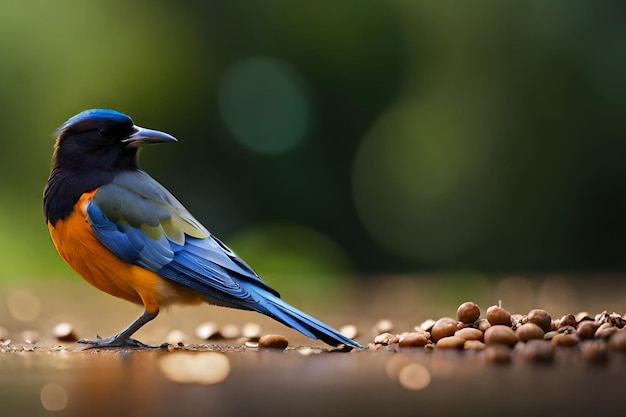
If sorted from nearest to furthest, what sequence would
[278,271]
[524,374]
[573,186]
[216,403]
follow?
1. [216,403]
2. [524,374]
3. [278,271]
4. [573,186]

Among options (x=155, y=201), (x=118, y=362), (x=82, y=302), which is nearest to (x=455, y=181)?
(x=82, y=302)

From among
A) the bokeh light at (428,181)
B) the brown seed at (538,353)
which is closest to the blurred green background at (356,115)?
the bokeh light at (428,181)

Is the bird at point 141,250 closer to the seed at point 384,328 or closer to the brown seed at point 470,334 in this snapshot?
the brown seed at point 470,334

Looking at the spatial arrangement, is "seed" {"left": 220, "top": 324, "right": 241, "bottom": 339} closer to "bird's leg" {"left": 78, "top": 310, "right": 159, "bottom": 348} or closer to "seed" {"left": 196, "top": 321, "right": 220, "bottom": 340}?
"seed" {"left": 196, "top": 321, "right": 220, "bottom": 340}

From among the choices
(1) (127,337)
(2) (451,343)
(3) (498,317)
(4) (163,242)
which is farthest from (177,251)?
(3) (498,317)

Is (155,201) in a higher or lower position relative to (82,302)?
lower

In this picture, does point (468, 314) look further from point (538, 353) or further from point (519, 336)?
point (538, 353)

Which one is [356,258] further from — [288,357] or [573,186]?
[288,357]
